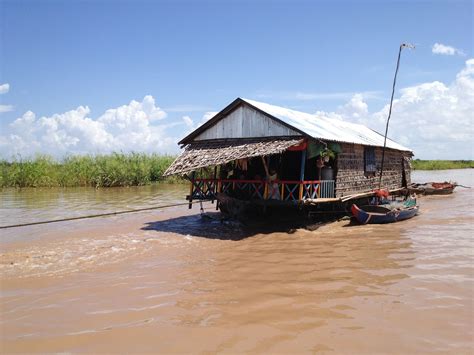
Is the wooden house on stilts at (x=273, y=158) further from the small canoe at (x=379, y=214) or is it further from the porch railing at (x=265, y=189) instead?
the small canoe at (x=379, y=214)

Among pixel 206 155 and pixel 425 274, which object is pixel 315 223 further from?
pixel 425 274

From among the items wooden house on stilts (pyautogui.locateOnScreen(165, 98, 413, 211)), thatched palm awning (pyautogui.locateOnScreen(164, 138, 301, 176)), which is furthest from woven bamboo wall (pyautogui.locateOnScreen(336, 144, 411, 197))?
thatched palm awning (pyautogui.locateOnScreen(164, 138, 301, 176))

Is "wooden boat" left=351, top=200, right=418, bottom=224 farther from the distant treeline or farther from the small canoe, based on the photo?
the distant treeline

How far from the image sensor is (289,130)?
10992 millimetres

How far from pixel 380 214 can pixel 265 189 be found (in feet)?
11.8

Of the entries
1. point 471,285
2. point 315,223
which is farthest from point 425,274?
point 315,223

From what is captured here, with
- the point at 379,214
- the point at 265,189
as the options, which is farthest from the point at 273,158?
the point at 379,214

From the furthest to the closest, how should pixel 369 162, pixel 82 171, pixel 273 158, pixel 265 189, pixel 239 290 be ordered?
1. pixel 82 171
2. pixel 369 162
3. pixel 273 158
4. pixel 265 189
5. pixel 239 290

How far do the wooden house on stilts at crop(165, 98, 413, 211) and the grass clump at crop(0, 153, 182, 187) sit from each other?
10002 mm

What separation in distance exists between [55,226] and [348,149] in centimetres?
952

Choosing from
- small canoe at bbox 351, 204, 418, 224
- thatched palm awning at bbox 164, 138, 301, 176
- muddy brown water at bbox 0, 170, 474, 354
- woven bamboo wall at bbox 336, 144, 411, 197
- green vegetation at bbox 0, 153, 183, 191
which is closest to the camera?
muddy brown water at bbox 0, 170, 474, 354

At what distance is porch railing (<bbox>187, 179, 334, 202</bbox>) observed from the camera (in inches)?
419

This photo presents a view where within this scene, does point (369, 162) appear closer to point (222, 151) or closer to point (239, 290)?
point (222, 151)

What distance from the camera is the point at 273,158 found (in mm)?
13086
